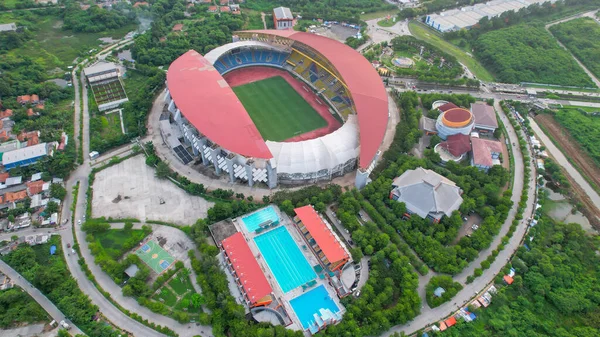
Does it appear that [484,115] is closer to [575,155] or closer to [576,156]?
[575,155]

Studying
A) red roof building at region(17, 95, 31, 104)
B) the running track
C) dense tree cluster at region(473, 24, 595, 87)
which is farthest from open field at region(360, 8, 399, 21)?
red roof building at region(17, 95, 31, 104)

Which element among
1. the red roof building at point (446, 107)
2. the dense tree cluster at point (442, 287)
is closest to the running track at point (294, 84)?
the red roof building at point (446, 107)

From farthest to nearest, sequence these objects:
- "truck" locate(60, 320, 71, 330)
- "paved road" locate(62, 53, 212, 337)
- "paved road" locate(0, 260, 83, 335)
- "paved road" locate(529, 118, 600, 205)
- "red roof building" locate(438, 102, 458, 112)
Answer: "red roof building" locate(438, 102, 458, 112) < "paved road" locate(529, 118, 600, 205) < "paved road" locate(0, 260, 83, 335) < "paved road" locate(62, 53, 212, 337) < "truck" locate(60, 320, 71, 330)

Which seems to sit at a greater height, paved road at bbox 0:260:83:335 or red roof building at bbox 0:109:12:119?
red roof building at bbox 0:109:12:119

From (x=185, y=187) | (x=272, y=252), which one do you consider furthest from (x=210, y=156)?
(x=272, y=252)

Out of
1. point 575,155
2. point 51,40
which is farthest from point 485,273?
point 51,40

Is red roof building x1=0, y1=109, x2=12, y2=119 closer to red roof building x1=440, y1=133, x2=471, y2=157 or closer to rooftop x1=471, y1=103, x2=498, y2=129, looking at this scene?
red roof building x1=440, y1=133, x2=471, y2=157

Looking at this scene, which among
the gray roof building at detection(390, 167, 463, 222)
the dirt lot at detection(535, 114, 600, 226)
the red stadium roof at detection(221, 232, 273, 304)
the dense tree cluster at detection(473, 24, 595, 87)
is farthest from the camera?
the dense tree cluster at detection(473, 24, 595, 87)
